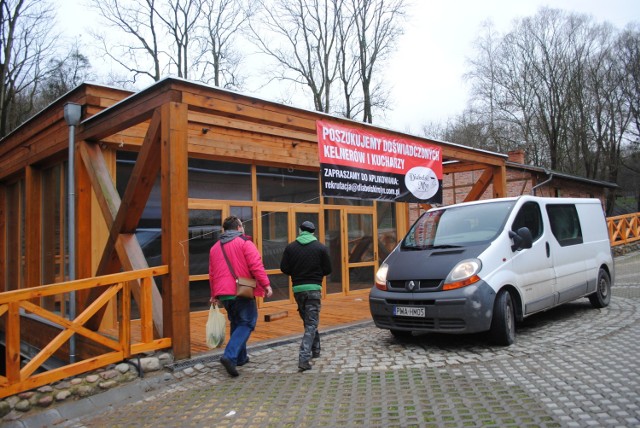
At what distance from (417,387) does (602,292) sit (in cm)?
549

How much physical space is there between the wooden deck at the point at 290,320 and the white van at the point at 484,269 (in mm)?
1650

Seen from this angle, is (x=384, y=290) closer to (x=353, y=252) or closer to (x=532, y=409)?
(x=532, y=409)

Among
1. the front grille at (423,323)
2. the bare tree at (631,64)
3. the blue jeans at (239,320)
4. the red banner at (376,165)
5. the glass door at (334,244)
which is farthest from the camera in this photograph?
the bare tree at (631,64)

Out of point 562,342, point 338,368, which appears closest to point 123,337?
point 338,368

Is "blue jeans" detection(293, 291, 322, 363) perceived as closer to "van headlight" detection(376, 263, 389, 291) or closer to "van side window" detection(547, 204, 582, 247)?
"van headlight" detection(376, 263, 389, 291)

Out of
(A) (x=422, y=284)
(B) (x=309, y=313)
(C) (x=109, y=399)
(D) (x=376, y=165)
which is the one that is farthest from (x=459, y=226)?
(C) (x=109, y=399)

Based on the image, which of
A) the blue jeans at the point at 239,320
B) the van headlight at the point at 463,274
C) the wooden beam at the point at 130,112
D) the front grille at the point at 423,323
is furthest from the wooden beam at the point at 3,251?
the van headlight at the point at 463,274

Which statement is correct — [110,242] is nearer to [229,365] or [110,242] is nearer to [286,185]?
[229,365]

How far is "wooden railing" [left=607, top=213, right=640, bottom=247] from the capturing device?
19250mm

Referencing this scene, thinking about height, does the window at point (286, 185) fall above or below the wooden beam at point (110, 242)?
above

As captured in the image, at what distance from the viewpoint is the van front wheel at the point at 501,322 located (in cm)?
571

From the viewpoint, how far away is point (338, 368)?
5375 millimetres

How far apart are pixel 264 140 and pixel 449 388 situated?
23.0 ft

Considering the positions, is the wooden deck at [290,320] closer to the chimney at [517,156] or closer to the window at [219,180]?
the window at [219,180]
